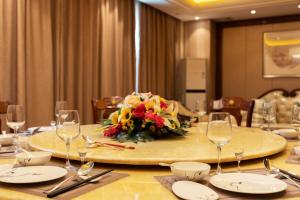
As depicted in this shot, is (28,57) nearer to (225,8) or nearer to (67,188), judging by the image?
(67,188)

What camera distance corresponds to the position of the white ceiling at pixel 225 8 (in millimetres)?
5719

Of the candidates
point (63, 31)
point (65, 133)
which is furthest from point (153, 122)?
point (63, 31)

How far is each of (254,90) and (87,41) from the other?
3.78 metres

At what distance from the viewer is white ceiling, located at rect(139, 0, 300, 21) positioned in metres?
5.72

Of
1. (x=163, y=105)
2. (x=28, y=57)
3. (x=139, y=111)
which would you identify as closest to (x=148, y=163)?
(x=139, y=111)

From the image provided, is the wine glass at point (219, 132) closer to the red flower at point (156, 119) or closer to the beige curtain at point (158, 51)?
the red flower at point (156, 119)

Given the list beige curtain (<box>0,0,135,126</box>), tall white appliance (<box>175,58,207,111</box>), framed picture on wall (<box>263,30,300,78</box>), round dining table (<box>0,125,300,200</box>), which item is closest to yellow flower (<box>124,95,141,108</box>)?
round dining table (<box>0,125,300,200</box>)

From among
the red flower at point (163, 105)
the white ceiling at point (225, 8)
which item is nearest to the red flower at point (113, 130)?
the red flower at point (163, 105)

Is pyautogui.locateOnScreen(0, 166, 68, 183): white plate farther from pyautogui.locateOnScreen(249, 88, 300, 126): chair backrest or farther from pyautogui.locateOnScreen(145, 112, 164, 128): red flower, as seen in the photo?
pyautogui.locateOnScreen(249, 88, 300, 126): chair backrest

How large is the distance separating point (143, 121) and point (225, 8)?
16.3ft

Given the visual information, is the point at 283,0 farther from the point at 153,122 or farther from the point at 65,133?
the point at 65,133

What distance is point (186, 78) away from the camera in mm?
6688

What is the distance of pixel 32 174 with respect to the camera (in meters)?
1.06

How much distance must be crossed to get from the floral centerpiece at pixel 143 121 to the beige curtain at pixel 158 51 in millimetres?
4124
